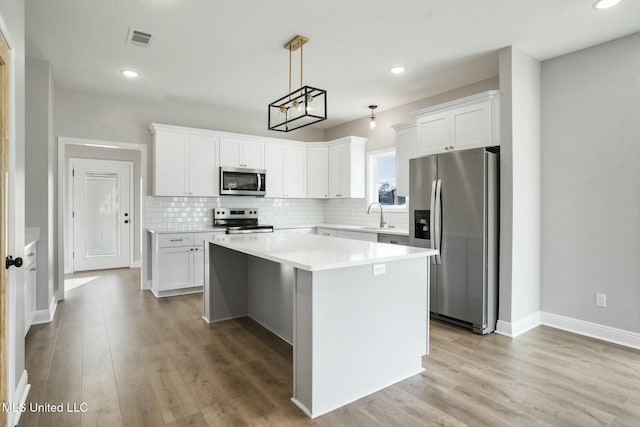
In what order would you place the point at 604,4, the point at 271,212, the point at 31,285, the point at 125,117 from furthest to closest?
the point at 271,212 → the point at 125,117 → the point at 31,285 → the point at 604,4

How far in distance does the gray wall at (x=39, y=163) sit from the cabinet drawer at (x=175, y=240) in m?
1.22

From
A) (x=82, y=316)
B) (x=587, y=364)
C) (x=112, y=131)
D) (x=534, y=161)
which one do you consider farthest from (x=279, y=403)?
(x=112, y=131)

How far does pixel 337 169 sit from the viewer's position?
616 cm

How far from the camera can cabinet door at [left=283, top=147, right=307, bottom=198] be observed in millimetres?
6121

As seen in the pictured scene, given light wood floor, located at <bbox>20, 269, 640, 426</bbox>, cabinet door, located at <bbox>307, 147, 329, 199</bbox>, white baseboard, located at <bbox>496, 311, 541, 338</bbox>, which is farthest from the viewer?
cabinet door, located at <bbox>307, 147, 329, 199</bbox>

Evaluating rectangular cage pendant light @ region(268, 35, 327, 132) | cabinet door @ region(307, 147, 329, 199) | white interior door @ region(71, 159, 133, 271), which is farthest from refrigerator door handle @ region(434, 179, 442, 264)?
white interior door @ region(71, 159, 133, 271)

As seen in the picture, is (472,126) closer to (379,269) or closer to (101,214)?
(379,269)

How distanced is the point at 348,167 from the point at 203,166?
2201 mm

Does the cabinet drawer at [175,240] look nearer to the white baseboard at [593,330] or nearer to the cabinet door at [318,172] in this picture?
the cabinet door at [318,172]

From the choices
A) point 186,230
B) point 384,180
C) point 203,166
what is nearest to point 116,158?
point 203,166

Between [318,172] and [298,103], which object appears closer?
[298,103]

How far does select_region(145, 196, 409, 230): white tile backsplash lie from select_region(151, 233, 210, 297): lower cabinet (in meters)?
0.55

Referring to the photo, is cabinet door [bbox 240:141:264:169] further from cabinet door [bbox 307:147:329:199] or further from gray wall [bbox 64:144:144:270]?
gray wall [bbox 64:144:144:270]

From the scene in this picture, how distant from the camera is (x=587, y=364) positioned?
2801 mm
